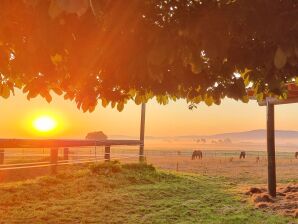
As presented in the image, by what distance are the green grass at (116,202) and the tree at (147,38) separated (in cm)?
391

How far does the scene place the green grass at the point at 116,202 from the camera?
8.11 m

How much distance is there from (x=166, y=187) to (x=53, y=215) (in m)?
4.89

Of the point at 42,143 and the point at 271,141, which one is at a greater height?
the point at 271,141

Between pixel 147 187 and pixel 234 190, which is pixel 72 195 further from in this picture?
pixel 234 190

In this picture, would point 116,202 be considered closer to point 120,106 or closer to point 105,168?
point 120,106

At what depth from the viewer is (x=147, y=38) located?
3.74m

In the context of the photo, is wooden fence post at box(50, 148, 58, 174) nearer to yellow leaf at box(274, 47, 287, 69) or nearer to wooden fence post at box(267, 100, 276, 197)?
wooden fence post at box(267, 100, 276, 197)

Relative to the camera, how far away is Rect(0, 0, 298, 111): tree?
10.2 ft

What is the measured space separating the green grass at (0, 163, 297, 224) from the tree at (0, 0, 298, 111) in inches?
154

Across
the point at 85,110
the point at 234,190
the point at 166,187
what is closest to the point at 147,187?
the point at 166,187

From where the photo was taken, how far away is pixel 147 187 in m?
12.2

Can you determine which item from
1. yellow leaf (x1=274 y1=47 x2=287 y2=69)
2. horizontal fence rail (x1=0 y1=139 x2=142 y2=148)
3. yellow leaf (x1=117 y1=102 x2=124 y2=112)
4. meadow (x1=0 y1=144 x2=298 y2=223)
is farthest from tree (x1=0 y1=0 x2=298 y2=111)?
horizontal fence rail (x1=0 y1=139 x2=142 y2=148)

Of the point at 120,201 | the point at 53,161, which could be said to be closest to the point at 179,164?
the point at 53,161

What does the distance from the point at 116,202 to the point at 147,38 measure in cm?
655
